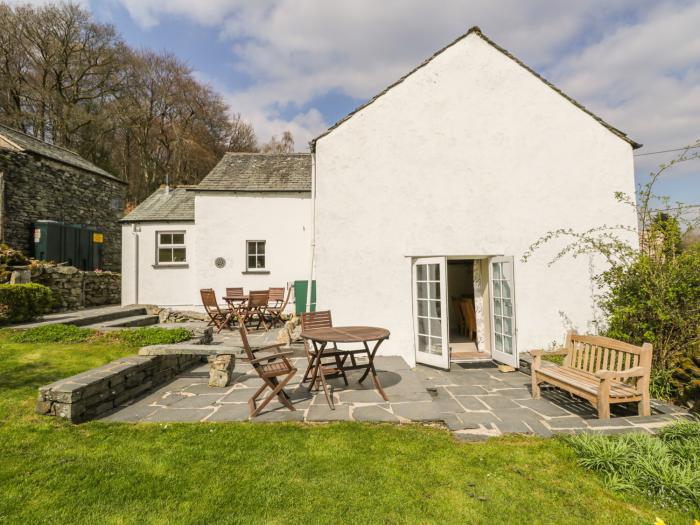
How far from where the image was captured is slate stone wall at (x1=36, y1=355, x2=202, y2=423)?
4266mm

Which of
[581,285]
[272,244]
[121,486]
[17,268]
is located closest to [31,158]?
[17,268]

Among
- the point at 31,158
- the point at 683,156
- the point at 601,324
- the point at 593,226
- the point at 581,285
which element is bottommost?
the point at 601,324

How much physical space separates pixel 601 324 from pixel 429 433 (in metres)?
5.57

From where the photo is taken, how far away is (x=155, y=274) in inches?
501

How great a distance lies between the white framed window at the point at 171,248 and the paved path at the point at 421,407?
786 centimetres

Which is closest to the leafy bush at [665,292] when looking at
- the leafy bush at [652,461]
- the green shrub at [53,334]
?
the leafy bush at [652,461]

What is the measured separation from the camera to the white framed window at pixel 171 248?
507 inches

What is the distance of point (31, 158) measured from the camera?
1251cm

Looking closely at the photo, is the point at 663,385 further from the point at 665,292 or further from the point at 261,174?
the point at 261,174

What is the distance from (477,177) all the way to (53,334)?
10.1 meters

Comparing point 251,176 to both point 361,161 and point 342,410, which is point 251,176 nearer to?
point 361,161

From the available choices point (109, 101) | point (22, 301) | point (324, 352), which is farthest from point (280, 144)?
point (324, 352)

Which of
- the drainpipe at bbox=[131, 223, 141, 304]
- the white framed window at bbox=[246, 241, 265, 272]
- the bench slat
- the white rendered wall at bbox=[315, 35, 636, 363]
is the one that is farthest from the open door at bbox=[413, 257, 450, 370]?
the drainpipe at bbox=[131, 223, 141, 304]

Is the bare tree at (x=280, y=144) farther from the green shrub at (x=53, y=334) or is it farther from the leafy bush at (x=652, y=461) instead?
the leafy bush at (x=652, y=461)
